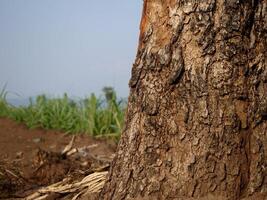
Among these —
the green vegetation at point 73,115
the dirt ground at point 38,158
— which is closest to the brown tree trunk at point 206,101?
the dirt ground at point 38,158

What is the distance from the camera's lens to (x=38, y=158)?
3.82 metres

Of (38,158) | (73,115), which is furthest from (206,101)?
(73,115)

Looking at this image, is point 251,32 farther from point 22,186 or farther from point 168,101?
point 22,186

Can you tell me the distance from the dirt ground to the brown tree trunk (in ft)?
2.73

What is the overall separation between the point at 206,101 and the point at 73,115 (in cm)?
408

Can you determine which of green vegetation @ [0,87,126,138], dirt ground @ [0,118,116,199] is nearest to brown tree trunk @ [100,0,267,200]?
dirt ground @ [0,118,116,199]

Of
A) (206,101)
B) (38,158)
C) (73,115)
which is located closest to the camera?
(206,101)

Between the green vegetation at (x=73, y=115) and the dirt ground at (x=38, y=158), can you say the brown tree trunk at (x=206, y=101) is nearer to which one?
the dirt ground at (x=38, y=158)

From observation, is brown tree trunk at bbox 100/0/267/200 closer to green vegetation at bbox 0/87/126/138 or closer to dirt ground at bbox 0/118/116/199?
dirt ground at bbox 0/118/116/199

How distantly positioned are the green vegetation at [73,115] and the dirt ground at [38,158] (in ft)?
0.44

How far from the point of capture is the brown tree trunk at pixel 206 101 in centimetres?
192

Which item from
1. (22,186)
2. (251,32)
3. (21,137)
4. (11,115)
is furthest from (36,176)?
(11,115)

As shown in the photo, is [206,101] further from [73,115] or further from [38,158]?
[73,115]

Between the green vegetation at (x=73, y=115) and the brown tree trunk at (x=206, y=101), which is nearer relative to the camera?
the brown tree trunk at (x=206, y=101)
